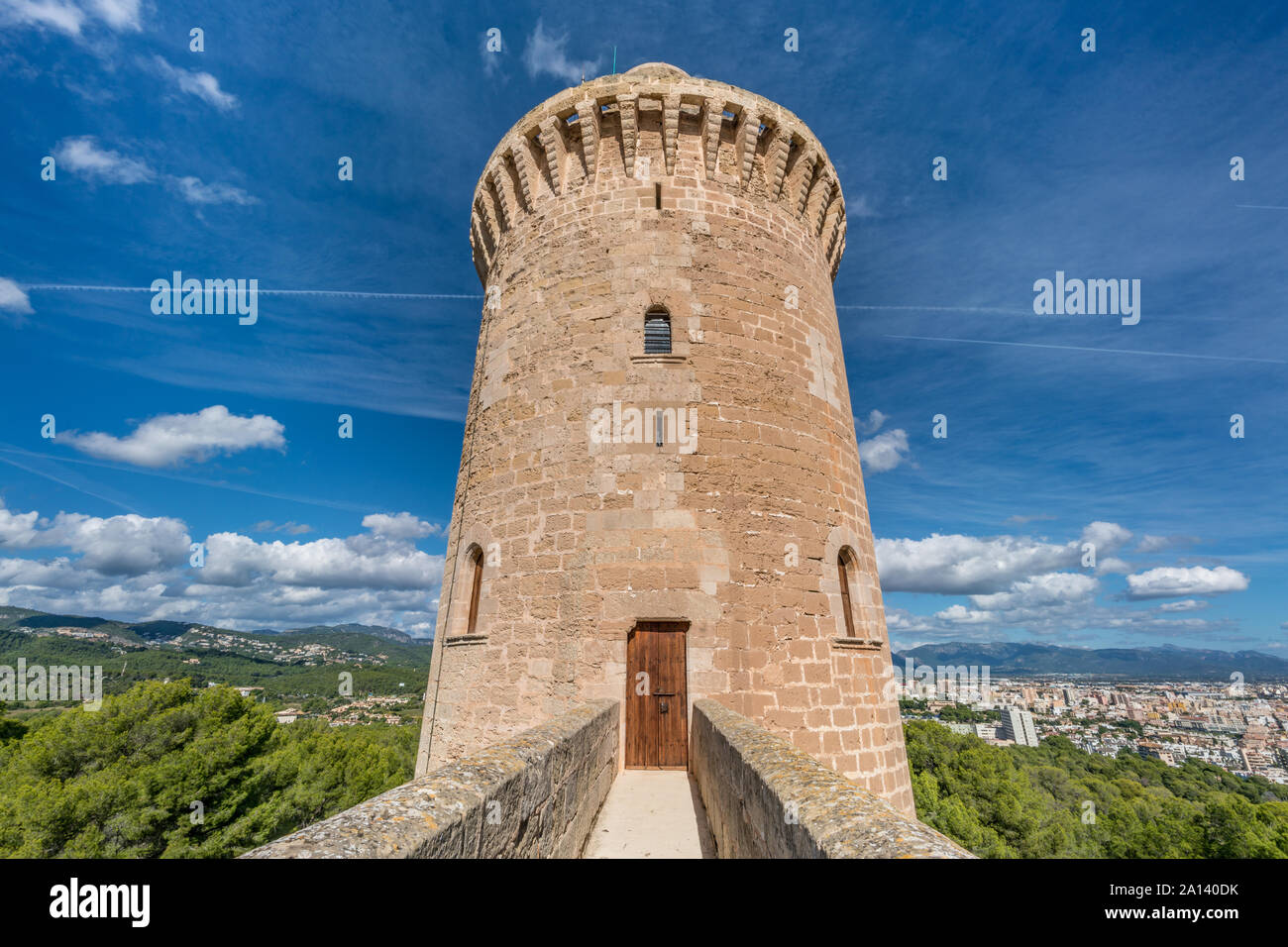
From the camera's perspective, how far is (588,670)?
301 inches

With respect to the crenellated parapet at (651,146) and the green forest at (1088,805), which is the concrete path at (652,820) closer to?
the crenellated parapet at (651,146)

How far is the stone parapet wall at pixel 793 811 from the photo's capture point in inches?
83.9

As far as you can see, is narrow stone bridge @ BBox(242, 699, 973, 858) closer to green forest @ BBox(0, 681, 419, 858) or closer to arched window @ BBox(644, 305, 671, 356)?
arched window @ BBox(644, 305, 671, 356)

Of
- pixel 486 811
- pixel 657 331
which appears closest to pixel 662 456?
pixel 657 331

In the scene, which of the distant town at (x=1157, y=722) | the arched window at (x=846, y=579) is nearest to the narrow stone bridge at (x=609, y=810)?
the arched window at (x=846, y=579)

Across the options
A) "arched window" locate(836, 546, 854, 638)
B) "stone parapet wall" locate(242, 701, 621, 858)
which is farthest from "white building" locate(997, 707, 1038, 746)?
"stone parapet wall" locate(242, 701, 621, 858)

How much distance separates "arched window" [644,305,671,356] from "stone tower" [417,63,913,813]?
1.3 inches

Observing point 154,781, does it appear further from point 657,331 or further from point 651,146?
point 651,146

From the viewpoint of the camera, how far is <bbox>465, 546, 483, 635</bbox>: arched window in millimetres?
9202

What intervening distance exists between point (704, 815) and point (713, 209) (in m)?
8.60

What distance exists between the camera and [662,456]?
328 inches

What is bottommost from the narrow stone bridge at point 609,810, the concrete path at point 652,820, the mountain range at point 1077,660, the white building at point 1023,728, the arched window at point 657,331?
the mountain range at point 1077,660

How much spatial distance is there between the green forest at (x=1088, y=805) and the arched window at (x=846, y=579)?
20.0m
